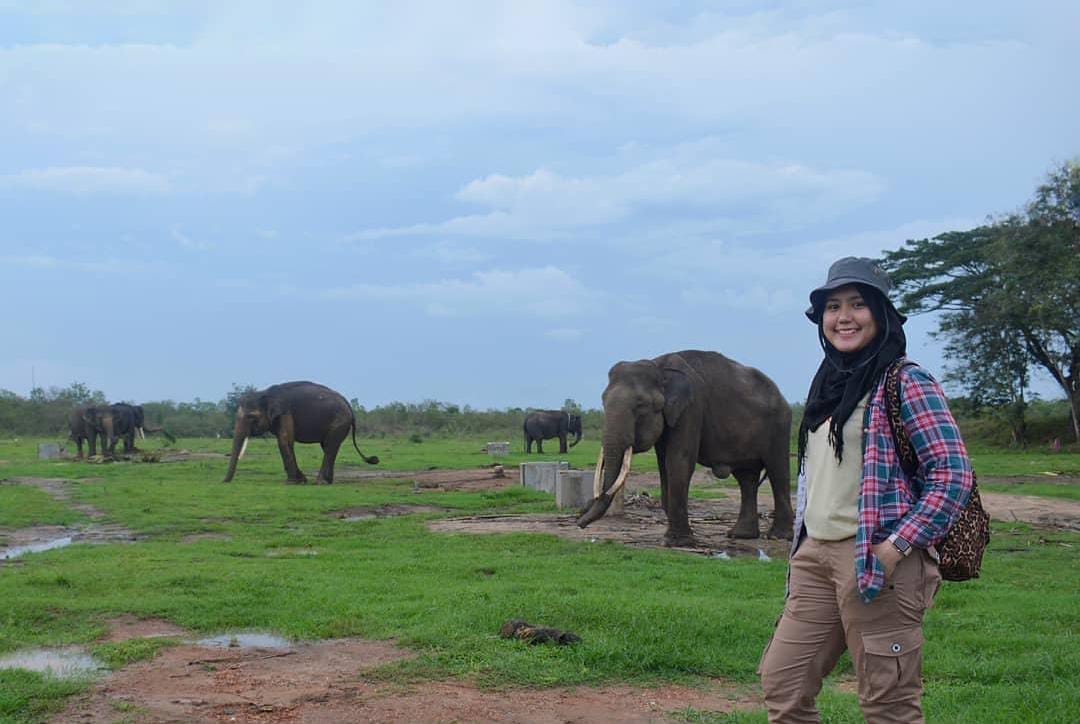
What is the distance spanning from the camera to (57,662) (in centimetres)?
721

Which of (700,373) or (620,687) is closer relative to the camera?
(620,687)

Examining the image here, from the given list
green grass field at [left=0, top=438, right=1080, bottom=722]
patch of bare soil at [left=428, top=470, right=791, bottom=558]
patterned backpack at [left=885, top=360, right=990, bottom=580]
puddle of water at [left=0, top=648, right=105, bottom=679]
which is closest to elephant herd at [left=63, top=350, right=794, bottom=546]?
patch of bare soil at [left=428, top=470, right=791, bottom=558]

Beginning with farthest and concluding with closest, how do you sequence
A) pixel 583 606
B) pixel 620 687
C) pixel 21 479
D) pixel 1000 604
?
pixel 21 479
pixel 1000 604
pixel 583 606
pixel 620 687

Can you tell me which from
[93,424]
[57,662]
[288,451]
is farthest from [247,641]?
[93,424]

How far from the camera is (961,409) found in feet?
126

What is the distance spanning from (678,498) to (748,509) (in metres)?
1.66

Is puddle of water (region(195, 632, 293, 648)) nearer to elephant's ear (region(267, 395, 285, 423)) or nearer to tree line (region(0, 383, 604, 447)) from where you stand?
elephant's ear (region(267, 395, 285, 423))

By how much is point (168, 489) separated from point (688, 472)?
476 inches

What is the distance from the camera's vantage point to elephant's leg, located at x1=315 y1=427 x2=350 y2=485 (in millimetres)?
24281

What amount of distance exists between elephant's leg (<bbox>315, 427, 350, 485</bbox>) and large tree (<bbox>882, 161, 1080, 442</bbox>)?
2053cm

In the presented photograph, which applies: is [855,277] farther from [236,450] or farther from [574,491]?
[236,450]

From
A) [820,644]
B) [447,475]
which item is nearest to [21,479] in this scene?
[447,475]

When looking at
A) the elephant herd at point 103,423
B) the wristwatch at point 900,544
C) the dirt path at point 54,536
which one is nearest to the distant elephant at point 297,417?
the dirt path at point 54,536

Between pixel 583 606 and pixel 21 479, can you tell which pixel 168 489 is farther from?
pixel 583 606
